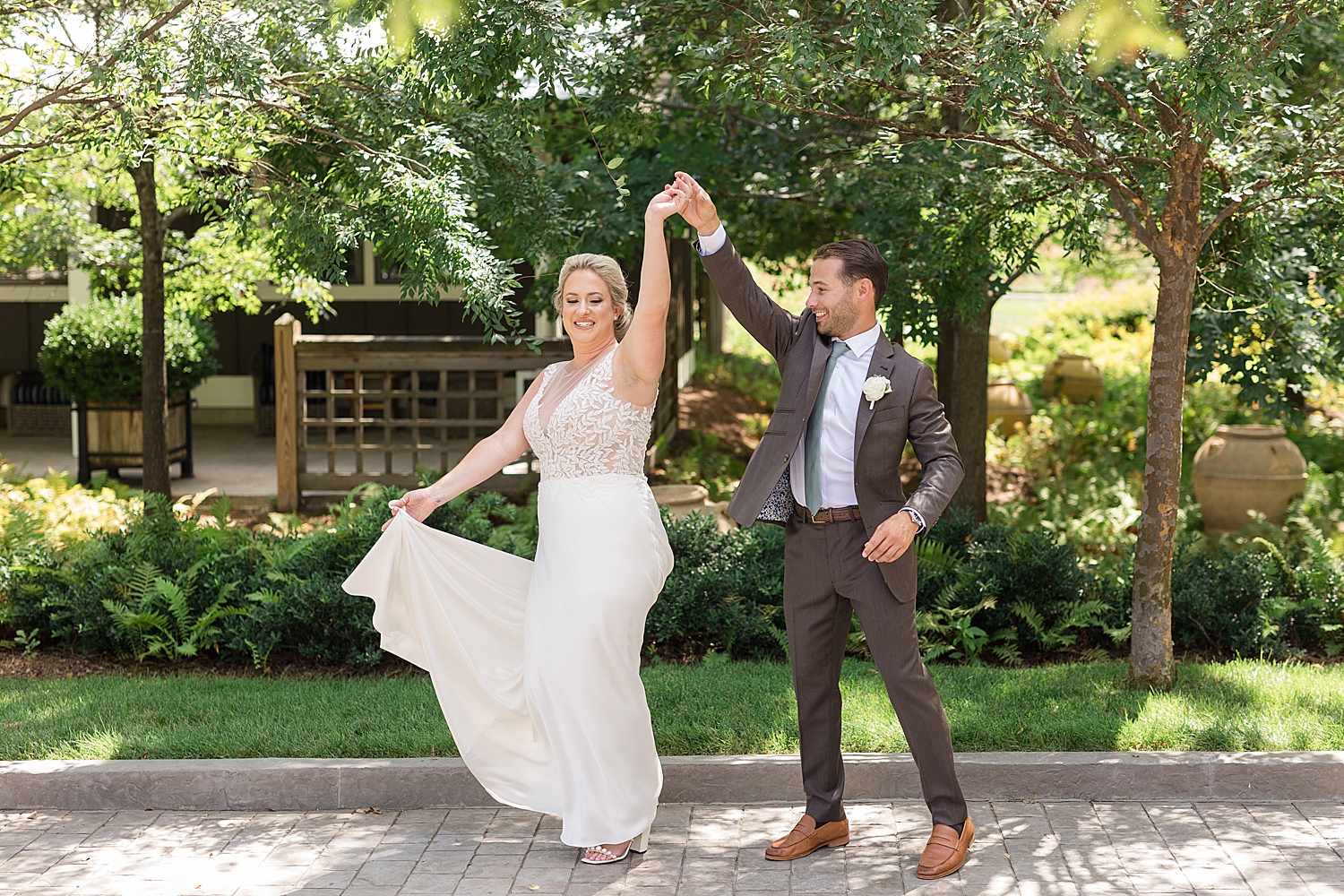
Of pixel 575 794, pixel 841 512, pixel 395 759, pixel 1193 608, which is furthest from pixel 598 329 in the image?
pixel 1193 608

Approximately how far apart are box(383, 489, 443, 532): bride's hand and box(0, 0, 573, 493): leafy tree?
43.4 inches

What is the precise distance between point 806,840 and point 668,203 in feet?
7.46

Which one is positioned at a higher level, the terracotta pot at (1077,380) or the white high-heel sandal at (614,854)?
the terracotta pot at (1077,380)

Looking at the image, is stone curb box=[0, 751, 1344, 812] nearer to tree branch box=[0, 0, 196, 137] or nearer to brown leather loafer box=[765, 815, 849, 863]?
brown leather loafer box=[765, 815, 849, 863]

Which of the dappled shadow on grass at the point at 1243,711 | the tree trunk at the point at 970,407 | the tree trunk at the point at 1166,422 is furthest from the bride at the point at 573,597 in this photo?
the tree trunk at the point at 970,407

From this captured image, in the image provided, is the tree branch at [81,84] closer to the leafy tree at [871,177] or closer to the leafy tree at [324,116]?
the leafy tree at [324,116]

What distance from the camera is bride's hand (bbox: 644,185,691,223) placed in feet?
13.2

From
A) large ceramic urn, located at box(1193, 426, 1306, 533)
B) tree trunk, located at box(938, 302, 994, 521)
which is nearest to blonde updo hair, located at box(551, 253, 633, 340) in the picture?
tree trunk, located at box(938, 302, 994, 521)

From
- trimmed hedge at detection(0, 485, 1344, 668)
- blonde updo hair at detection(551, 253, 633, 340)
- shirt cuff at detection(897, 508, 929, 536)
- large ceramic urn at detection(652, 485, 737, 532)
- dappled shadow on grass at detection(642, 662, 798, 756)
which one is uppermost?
blonde updo hair at detection(551, 253, 633, 340)

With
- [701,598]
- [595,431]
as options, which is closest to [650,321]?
[595,431]

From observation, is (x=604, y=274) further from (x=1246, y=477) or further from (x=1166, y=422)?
(x=1246, y=477)

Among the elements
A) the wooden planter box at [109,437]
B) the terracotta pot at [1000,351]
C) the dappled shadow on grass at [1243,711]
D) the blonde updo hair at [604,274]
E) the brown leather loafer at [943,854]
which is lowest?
the brown leather loafer at [943,854]

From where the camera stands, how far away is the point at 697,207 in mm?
4082

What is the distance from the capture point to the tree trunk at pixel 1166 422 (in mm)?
5789
